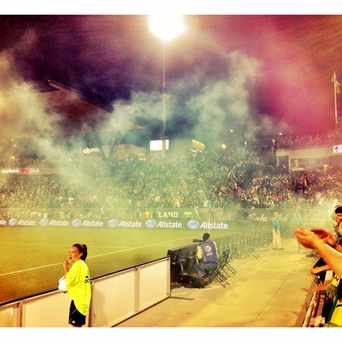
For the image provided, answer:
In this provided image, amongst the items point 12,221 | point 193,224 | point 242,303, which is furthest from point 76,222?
point 242,303

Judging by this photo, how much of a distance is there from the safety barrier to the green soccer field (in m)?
2.29

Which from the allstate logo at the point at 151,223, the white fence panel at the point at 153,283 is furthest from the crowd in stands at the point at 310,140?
the white fence panel at the point at 153,283

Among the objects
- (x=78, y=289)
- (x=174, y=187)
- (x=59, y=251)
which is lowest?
(x=59, y=251)

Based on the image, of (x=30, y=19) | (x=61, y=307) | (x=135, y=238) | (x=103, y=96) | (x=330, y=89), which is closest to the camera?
(x=61, y=307)

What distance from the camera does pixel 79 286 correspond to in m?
5.18

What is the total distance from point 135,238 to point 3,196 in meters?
20.3

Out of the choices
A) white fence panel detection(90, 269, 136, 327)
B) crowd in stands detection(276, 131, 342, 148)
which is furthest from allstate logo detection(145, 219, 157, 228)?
white fence panel detection(90, 269, 136, 327)

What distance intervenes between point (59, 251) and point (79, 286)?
11737 millimetres

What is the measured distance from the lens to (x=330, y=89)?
24.6 metres

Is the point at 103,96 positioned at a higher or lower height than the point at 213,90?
lower

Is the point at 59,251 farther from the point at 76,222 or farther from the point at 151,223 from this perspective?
the point at 76,222

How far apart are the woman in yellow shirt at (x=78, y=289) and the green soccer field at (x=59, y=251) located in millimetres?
2680
